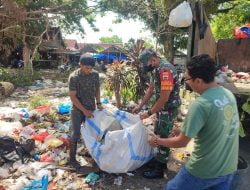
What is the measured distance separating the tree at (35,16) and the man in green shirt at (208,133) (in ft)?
39.3

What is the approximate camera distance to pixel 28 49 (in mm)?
21031

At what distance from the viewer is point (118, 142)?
411 centimetres

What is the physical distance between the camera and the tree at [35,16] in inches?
540

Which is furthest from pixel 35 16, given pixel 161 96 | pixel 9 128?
pixel 161 96

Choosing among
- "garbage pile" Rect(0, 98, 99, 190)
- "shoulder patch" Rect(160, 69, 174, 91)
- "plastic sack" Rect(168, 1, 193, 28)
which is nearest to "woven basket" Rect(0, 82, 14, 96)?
"garbage pile" Rect(0, 98, 99, 190)

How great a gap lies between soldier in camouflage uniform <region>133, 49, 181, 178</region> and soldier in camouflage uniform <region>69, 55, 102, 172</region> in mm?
739

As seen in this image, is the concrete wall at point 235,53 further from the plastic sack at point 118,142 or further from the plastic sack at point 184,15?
the plastic sack at point 118,142

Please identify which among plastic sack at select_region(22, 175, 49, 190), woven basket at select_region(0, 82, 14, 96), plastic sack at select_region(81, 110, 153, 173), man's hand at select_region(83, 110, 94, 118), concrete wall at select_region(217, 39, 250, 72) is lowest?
plastic sack at select_region(22, 175, 49, 190)

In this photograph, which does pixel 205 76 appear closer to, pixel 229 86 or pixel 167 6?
pixel 229 86

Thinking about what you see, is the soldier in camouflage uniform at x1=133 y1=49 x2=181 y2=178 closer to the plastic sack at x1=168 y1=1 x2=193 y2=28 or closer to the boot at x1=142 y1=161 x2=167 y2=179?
the boot at x1=142 y1=161 x2=167 y2=179

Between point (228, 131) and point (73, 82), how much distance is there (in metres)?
2.56

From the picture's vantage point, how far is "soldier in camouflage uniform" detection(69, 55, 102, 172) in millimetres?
4480

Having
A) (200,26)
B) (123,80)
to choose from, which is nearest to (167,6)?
(123,80)

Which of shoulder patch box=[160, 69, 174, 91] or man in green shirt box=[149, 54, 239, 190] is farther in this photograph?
shoulder patch box=[160, 69, 174, 91]
